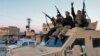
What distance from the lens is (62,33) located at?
31.9 feet

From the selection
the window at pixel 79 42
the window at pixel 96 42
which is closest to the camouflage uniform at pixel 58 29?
the window at pixel 79 42

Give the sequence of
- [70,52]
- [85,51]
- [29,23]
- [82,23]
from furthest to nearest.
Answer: [29,23], [82,23], [85,51], [70,52]

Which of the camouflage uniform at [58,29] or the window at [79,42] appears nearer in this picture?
the window at [79,42]

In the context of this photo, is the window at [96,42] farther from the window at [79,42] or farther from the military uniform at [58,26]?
the military uniform at [58,26]

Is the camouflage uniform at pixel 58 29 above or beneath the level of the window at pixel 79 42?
above

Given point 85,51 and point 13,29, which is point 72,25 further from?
point 13,29

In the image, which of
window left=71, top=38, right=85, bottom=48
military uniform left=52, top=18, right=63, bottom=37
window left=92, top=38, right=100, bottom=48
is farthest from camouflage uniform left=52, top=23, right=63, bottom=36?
window left=92, top=38, right=100, bottom=48

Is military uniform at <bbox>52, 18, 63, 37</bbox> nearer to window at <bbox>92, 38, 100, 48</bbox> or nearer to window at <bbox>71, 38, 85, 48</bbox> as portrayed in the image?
window at <bbox>71, 38, 85, 48</bbox>

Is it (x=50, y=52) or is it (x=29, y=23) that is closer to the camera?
(x=50, y=52)

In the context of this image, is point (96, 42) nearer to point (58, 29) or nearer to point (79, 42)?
point (79, 42)

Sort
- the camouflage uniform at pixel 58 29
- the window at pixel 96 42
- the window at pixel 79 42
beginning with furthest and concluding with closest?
1. the camouflage uniform at pixel 58 29
2. the window at pixel 96 42
3. the window at pixel 79 42

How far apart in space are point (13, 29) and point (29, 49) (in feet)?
219

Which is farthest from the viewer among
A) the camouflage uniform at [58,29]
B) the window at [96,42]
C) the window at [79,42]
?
the camouflage uniform at [58,29]

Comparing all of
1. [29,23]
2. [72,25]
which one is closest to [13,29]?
[29,23]
